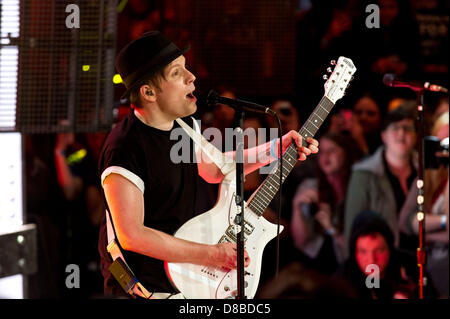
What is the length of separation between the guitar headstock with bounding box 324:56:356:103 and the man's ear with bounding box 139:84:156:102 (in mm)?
879

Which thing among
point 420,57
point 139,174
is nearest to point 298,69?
point 420,57

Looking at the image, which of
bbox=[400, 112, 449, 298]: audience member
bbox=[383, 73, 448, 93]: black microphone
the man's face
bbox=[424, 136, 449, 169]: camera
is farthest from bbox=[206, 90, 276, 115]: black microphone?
bbox=[400, 112, 449, 298]: audience member

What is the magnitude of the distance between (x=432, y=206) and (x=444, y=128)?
2.22 ft

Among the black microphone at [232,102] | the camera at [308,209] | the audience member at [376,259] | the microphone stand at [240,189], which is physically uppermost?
the black microphone at [232,102]

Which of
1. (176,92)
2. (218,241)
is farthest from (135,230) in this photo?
(176,92)

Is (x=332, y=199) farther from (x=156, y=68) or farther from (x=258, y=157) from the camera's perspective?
(x=156, y=68)

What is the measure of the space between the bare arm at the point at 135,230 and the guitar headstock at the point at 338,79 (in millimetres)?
1046

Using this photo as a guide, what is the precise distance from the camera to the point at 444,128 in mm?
5645

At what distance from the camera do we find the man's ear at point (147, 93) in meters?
3.17

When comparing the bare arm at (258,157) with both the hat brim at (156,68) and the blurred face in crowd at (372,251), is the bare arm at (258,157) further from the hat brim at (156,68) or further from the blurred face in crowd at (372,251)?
the blurred face in crowd at (372,251)

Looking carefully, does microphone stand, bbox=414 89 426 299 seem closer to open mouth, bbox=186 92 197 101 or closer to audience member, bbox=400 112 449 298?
open mouth, bbox=186 92 197 101

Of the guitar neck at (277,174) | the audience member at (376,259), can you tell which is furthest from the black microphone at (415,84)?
the audience member at (376,259)

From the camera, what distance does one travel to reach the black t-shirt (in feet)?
10.1
